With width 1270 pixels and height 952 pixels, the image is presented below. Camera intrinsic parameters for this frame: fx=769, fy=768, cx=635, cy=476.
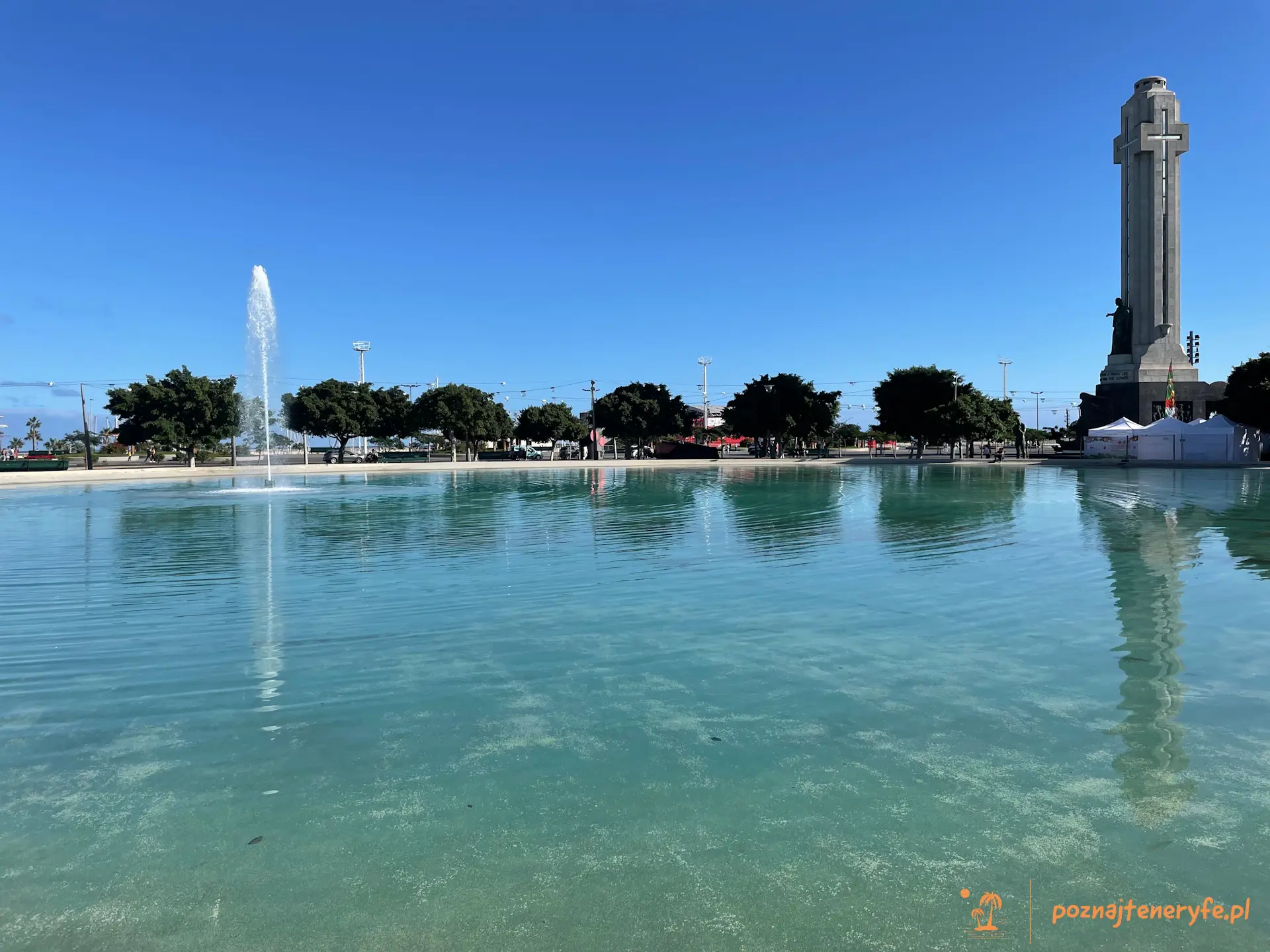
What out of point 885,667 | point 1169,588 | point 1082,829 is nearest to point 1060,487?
point 1169,588

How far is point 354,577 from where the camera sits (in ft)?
37.6

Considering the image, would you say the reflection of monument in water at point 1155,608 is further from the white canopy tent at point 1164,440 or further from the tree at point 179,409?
the tree at point 179,409

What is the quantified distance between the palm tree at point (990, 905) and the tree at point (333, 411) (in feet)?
226

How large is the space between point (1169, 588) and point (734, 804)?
8.75m

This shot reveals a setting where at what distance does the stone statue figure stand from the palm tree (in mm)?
69306

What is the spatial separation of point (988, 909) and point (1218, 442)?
2328 inches

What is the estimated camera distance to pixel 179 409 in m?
55.5

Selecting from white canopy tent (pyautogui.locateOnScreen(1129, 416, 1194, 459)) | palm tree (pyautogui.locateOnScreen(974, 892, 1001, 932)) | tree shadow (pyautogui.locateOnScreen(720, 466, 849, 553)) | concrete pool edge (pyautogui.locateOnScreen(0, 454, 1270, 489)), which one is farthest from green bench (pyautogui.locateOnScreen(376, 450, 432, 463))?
palm tree (pyautogui.locateOnScreen(974, 892, 1001, 932))

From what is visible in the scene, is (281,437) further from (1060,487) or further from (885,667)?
(885,667)

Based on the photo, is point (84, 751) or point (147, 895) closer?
point (147, 895)

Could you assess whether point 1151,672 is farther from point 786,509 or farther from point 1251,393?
point 1251,393

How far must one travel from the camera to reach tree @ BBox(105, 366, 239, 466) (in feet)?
180

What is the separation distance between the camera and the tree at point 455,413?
66312mm

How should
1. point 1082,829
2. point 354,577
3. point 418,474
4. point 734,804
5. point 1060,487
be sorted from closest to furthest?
1. point 1082,829
2. point 734,804
3. point 354,577
4. point 1060,487
5. point 418,474
